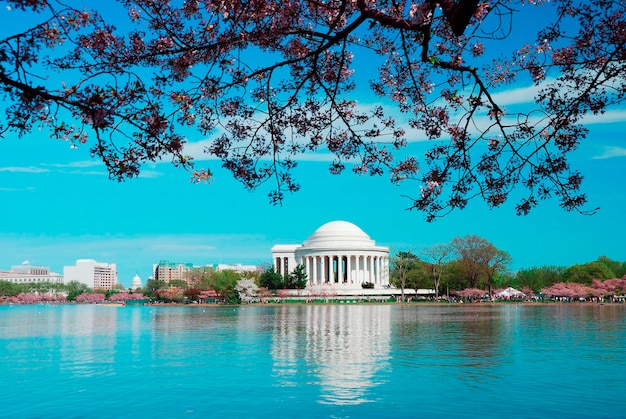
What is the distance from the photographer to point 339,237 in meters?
112

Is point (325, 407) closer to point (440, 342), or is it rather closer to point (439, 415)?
point (439, 415)

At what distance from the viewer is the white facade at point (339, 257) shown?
361ft

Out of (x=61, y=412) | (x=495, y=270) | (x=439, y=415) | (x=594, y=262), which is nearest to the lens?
(x=439, y=415)

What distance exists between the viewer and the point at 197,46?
6605 mm

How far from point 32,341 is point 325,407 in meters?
20.3

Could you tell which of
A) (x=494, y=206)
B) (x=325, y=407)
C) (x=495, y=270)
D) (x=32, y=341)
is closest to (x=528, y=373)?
(x=325, y=407)

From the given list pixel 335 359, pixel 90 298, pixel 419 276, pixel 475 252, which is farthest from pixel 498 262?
pixel 90 298

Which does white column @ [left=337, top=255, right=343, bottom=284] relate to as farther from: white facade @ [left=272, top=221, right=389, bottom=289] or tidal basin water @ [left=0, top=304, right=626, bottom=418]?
tidal basin water @ [left=0, top=304, right=626, bottom=418]

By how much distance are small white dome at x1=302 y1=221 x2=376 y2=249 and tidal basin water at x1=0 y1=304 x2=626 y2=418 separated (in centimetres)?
8354

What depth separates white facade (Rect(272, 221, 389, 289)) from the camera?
361ft

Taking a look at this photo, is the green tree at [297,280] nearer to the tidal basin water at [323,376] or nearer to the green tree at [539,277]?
the green tree at [539,277]

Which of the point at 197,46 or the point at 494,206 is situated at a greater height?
the point at 197,46

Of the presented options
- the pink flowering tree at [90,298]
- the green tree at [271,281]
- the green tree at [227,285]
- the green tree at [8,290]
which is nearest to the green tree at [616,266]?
the green tree at [271,281]

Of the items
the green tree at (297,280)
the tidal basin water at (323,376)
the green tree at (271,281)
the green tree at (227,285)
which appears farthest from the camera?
the green tree at (297,280)
